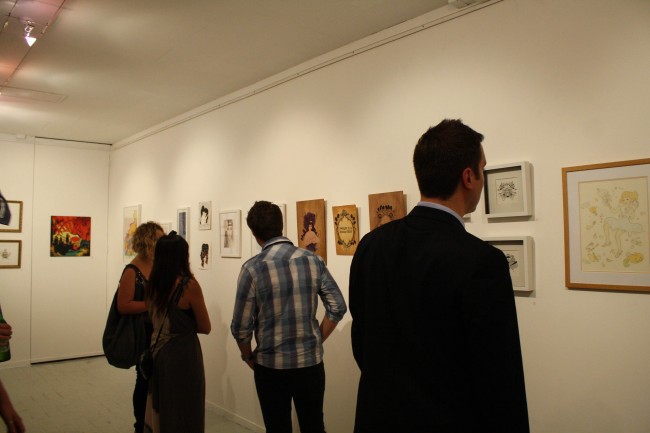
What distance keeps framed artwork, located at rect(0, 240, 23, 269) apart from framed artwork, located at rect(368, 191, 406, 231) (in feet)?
18.3

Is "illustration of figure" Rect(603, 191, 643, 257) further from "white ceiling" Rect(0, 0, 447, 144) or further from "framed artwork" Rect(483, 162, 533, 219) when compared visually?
"white ceiling" Rect(0, 0, 447, 144)

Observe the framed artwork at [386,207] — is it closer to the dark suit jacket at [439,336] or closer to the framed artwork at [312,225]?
the framed artwork at [312,225]

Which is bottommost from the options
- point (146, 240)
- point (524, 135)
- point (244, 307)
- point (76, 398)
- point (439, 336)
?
point (76, 398)

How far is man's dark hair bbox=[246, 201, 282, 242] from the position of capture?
276 centimetres

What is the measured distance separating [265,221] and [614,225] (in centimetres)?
174

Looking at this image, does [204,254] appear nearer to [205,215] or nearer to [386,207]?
[205,215]

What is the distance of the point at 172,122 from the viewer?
576 cm

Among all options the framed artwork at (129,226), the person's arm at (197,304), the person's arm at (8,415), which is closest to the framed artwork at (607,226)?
the person's arm at (197,304)

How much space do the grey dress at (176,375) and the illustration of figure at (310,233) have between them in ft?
3.71

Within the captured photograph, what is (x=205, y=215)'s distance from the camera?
5105 mm

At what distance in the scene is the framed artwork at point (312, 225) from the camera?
3727 mm

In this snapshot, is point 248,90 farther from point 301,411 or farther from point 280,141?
point 301,411

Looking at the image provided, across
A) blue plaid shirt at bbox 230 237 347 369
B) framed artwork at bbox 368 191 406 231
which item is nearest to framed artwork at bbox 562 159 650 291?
framed artwork at bbox 368 191 406 231

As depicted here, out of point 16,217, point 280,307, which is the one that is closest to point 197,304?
point 280,307
